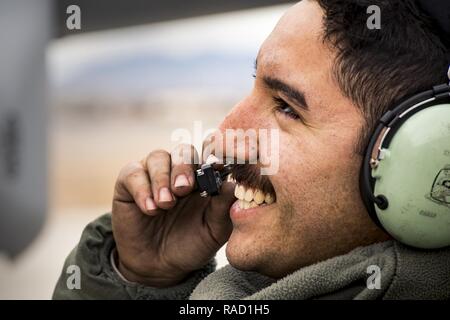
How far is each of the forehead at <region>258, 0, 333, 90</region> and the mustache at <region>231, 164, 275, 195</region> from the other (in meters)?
0.17

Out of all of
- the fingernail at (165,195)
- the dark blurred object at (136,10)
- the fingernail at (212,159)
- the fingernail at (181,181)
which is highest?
the dark blurred object at (136,10)

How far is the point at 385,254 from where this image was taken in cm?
107

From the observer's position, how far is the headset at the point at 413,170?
3.31 feet

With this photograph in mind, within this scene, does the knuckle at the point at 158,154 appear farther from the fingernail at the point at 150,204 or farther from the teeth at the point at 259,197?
the teeth at the point at 259,197

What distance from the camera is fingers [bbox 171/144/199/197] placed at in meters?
1.29

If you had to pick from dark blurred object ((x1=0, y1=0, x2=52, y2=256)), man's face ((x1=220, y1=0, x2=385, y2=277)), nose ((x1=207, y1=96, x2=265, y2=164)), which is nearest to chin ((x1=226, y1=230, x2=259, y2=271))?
man's face ((x1=220, y1=0, x2=385, y2=277))

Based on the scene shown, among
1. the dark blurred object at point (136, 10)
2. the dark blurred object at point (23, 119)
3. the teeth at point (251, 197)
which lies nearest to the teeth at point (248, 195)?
the teeth at point (251, 197)

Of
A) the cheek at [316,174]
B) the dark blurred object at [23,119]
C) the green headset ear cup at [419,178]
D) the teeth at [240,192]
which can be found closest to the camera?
the green headset ear cup at [419,178]

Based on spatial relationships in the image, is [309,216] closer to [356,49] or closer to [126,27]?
[356,49]

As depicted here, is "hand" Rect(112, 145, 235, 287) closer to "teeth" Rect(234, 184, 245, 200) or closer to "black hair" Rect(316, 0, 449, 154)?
"teeth" Rect(234, 184, 245, 200)

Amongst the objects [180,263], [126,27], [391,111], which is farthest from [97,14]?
[391,111]

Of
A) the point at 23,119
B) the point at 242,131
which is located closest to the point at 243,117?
the point at 242,131

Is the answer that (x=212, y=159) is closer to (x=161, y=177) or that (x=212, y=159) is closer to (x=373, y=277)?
(x=161, y=177)

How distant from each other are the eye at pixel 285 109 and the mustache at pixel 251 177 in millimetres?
102
